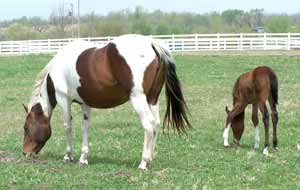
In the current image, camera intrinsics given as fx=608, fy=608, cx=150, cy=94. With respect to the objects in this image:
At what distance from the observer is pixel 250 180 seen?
8.06 meters

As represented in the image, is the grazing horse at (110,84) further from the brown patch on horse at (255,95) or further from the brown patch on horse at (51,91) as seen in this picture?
the brown patch on horse at (255,95)

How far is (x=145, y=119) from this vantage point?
28.7 feet

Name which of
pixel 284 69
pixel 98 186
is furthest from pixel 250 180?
pixel 284 69

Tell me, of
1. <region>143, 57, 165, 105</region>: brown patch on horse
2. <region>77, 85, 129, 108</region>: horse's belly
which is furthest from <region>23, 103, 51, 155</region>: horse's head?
<region>143, 57, 165, 105</region>: brown patch on horse

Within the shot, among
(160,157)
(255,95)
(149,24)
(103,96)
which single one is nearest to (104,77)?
(103,96)

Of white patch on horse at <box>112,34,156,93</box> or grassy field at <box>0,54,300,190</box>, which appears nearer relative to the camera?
grassy field at <box>0,54,300,190</box>

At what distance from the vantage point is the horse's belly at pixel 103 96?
8938 millimetres

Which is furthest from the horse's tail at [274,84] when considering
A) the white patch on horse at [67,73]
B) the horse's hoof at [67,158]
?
the horse's hoof at [67,158]

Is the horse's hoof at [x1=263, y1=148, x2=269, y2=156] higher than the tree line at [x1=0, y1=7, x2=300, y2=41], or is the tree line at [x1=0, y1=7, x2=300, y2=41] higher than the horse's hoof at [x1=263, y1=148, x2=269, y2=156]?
the horse's hoof at [x1=263, y1=148, x2=269, y2=156]

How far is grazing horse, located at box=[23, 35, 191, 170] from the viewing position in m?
8.76

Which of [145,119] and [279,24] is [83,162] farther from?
[279,24]

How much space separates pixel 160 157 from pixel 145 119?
1.51 metres

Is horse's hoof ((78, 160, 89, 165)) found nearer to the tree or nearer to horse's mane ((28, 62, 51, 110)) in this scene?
horse's mane ((28, 62, 51, 110))

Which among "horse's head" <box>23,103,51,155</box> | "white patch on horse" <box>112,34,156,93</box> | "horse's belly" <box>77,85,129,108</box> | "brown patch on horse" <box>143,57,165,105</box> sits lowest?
"horse's head" <box>23,103,51,155</box>
